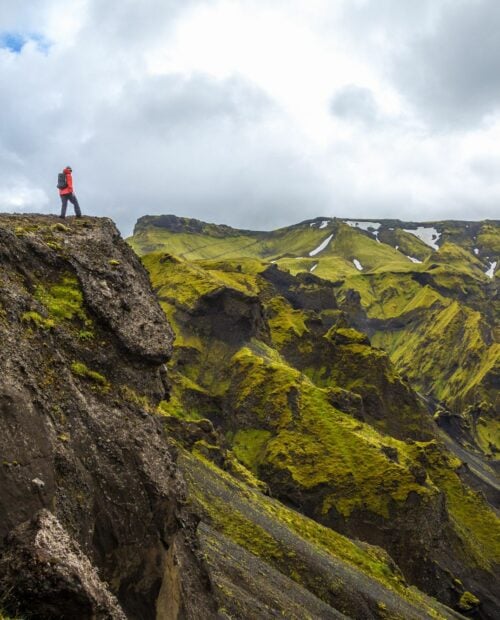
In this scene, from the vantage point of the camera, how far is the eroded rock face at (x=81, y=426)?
45.6 feet

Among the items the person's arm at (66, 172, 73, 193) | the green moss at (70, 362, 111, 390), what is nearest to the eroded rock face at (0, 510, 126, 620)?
the green moss at (70, 362, 111, 390)

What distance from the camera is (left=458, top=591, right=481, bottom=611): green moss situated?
79.9 m

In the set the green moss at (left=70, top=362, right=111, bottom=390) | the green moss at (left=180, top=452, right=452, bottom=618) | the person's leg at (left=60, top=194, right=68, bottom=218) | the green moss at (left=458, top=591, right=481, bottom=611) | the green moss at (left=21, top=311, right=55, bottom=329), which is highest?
the person's leg at (left=60, top=194, right=68, bottom=218)

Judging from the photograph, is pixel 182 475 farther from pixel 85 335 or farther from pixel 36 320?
pixel 36 320

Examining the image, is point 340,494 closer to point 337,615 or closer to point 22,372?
point 337,615

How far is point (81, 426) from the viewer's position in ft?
67.5

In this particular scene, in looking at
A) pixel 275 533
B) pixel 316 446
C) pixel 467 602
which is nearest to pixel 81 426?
pixel 275 533

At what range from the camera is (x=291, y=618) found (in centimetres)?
3762

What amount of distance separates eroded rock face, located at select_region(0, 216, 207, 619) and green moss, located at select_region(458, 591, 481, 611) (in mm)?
68540

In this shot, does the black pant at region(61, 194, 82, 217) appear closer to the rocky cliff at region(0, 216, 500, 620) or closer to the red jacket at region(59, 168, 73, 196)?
the red jacket at region(59, 168, 73, 196)

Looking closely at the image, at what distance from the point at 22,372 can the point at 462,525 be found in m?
105

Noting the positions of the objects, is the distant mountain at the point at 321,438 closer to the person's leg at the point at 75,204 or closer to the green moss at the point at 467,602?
the green moss at the point at 467,602

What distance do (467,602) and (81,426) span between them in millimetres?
80854

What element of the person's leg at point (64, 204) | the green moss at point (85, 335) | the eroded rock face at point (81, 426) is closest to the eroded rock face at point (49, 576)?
the eroded rock face at point (81, 426)
